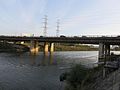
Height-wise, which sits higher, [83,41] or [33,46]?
[83,41]

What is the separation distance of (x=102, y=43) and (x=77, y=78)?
3008 inches

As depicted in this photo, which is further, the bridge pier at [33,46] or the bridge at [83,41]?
the bridge pier at [33,46]

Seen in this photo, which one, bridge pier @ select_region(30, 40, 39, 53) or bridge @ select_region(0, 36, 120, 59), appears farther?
bridge pier @ select_region(30, 40, 39, 53)

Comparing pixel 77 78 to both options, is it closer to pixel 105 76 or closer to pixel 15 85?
pixel 105 76

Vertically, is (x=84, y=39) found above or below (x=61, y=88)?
above

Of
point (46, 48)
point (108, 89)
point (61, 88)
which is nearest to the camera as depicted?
point (108, 89)

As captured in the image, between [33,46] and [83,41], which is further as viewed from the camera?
[33,46]

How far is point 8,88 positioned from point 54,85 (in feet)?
27.1

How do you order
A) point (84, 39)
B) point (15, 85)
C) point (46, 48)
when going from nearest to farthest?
point (15, 85) < point (84, 39) < point (46, 48)

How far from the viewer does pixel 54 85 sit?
4322 cm

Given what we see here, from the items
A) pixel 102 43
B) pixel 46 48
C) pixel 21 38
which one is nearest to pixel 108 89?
pixel 102 43

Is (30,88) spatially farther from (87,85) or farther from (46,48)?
(46,48)

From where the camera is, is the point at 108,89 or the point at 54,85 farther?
the point at 54,85

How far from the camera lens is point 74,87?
3331 cm
